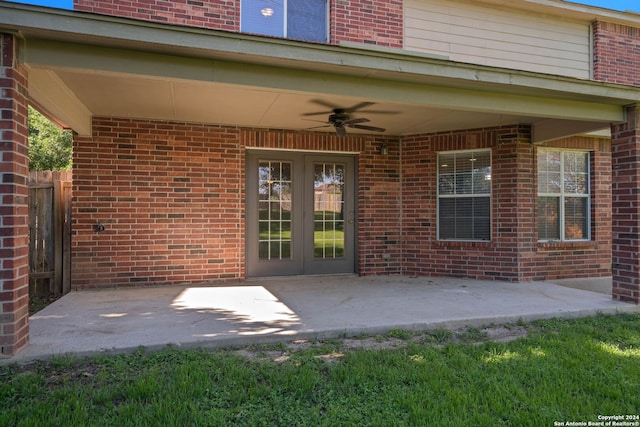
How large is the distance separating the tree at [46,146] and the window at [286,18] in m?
14.6

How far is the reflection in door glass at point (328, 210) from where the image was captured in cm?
762

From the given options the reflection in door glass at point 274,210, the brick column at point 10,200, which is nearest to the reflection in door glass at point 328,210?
the reflection in door glass at point 274,210

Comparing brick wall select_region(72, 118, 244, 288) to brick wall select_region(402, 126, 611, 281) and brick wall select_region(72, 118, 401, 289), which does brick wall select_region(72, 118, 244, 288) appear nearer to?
brick wall select_region(72, 118, 401, 289)

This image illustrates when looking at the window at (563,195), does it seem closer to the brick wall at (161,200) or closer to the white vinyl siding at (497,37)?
the white vinyl siding at (497,37)

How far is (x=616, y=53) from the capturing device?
799 centimetres

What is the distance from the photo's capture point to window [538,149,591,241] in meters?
7.49


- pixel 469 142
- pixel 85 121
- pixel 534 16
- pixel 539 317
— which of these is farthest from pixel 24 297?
pixel 534 16

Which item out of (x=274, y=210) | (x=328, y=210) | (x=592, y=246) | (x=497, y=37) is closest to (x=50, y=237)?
(x=274, y=210)

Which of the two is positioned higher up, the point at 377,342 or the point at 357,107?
the point at 357,107

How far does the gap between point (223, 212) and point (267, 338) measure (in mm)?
3483

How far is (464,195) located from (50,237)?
7084 millimetres

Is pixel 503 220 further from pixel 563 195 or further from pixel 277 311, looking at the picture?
pixel 277 311

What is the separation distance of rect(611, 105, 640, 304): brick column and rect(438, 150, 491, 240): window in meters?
2.02

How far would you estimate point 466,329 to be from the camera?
14.8ft
